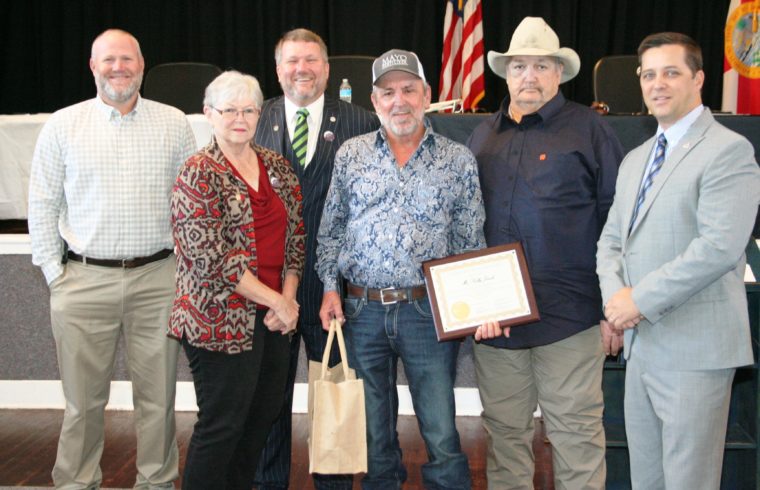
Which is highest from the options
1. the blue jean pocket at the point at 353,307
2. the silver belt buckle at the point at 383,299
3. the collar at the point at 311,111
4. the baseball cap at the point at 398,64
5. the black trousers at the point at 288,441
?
the baseball cap at the point at 398,64

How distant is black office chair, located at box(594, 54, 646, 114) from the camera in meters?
5.61

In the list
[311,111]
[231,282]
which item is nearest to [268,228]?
[231,282]

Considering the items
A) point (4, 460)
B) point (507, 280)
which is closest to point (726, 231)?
point (507, 280)

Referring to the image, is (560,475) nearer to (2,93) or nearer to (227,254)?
(227,254)

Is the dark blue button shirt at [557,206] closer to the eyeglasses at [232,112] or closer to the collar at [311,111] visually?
the collar at [311,111]

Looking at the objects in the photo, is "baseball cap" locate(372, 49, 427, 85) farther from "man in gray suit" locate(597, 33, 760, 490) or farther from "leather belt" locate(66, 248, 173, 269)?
"leather belt" locate(66, 248, 173, 269)

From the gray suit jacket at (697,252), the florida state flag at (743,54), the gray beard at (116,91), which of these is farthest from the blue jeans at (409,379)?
the florida state flag at (743,54)

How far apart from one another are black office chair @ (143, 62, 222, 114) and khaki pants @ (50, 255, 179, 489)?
308 centimetres

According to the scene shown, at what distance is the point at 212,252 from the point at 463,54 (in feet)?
14.9

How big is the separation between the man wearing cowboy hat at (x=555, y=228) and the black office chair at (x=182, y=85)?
3.63 m

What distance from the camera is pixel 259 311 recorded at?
2521mm

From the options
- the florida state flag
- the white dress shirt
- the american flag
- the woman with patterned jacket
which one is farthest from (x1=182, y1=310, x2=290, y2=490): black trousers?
the florida state flag

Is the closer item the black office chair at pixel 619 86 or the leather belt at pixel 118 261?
the leather belt at pixel 118 261

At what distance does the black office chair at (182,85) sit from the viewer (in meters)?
5.87
